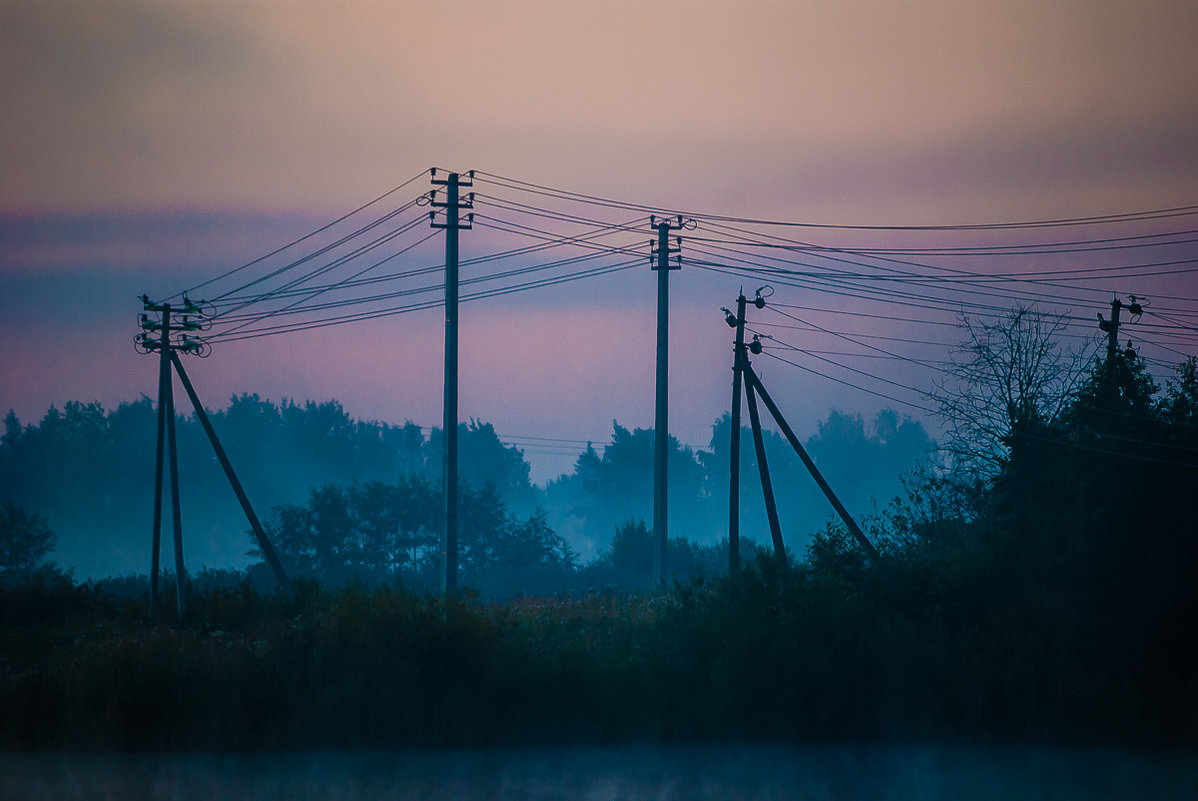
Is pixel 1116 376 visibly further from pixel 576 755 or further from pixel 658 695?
pixel 576 755

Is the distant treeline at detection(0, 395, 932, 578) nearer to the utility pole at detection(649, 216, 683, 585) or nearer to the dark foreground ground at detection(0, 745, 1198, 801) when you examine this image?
the utility pole at detection(649, 216, 683, 585)

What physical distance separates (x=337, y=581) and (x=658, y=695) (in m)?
54.9

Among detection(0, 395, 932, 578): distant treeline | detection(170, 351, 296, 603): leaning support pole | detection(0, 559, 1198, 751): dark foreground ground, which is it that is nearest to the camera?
detection(0, 559, 1198, 751): dark foreground ground

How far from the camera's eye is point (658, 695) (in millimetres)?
16922

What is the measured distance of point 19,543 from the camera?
7656cm

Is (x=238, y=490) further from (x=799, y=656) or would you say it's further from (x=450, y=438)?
(x=799, y=656)

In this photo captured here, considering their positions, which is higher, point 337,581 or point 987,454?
point 987,454

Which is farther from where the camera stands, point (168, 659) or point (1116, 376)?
point (1116, 376)

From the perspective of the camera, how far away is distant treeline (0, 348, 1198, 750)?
52.0 feet

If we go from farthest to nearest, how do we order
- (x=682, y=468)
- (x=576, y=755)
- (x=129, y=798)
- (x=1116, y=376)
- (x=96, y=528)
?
(x=682, y=468), (x=96, y=528), (x=1116, y=376), (x=576, y=755), (x=129, y=798)

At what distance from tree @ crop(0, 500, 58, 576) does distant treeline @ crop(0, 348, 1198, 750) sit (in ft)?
203

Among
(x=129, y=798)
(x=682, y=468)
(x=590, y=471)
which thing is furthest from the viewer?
(x=682, y=468)

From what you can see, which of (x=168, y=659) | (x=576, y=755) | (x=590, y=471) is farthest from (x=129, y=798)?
(x=590, y=471)

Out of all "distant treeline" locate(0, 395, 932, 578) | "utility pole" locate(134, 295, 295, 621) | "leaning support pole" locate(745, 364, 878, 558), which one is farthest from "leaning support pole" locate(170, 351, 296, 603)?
"distant treeline" locate(0, 395, 932, 578)
